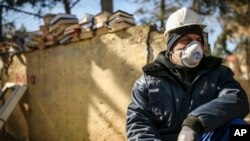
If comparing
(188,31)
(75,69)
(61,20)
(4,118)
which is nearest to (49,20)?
(61,20)

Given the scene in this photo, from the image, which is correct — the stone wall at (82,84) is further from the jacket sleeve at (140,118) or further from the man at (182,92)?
the jacket sleeve at (140,118)

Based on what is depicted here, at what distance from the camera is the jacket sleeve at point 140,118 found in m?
2.31

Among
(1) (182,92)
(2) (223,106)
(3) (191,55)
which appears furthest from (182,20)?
(2) (223,106)

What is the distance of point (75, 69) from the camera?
18.6ft

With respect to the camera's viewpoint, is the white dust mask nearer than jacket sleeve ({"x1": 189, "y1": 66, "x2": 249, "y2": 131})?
No

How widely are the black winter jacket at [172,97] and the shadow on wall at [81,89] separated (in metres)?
2.26

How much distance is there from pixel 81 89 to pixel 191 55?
3.34 meters

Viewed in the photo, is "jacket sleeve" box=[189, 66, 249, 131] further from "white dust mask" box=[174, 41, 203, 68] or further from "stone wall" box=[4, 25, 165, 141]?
"stone wall" box=[4, 25, 165, 141]

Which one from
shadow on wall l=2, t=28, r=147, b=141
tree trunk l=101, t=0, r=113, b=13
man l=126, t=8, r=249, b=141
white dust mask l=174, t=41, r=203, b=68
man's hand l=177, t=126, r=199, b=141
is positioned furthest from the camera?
tree trunk l=101, t=0, r=113, b=13

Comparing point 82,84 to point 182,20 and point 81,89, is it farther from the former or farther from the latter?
point 182,20

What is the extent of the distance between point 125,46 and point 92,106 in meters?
1.04

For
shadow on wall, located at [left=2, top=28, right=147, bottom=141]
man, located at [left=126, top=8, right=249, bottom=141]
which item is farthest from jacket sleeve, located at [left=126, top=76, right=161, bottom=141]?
shadow on wall, located at [left=2, top=28, right=147, bottom=141]

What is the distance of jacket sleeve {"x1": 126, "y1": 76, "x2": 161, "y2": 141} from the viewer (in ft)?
7.59

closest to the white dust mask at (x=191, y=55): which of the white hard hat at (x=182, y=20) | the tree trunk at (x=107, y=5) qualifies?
the white hard hat at (x=182, y=20)
